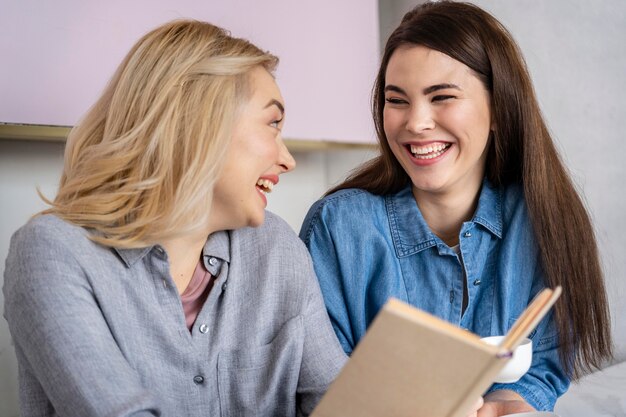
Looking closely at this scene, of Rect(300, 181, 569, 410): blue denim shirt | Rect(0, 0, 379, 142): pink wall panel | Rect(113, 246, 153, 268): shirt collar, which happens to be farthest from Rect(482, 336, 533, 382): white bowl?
Rect(0, 0, 379, 142): pink wall panel

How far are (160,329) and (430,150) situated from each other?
0.66m

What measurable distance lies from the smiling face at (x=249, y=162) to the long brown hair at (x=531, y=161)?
0.43 metres

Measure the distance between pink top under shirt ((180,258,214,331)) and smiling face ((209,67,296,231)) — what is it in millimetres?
86

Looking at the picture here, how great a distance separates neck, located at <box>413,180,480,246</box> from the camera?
5.15ft

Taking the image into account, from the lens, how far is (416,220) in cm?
154

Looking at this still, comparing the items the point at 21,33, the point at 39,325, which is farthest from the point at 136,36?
the point at 39,325

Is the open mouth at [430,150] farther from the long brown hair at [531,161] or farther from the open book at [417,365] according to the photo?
the open book at [417,365]

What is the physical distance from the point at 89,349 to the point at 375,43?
178cm

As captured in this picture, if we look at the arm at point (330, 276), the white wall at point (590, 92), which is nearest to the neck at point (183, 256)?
the arm at point (330, 276)

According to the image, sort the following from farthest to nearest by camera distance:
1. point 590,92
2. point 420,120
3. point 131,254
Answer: point 590,92 < point 420,120 < point 131,254

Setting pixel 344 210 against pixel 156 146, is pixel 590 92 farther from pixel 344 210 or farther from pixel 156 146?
pixel 156 146

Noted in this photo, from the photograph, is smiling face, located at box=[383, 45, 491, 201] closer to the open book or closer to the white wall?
the open book

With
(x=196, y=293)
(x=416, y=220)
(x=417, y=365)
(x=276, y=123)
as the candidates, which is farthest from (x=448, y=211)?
(x=417, y=365)

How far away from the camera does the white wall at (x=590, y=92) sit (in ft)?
7.82
